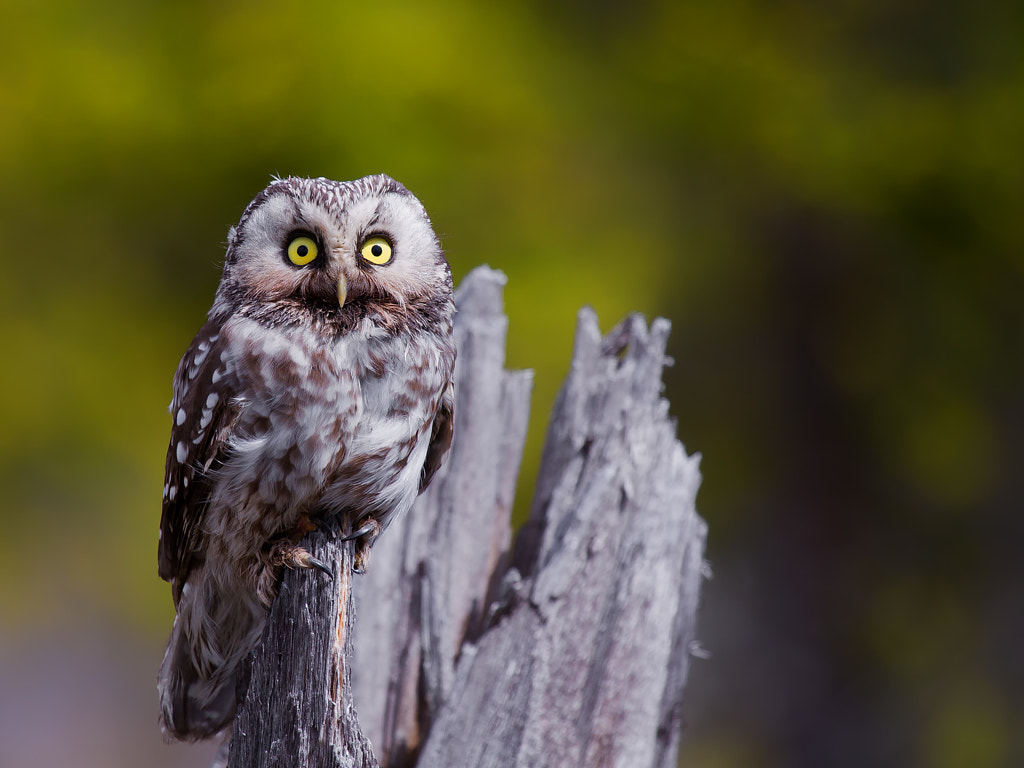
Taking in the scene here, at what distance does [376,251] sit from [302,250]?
6.9 inches

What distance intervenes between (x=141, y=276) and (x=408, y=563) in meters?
3.94

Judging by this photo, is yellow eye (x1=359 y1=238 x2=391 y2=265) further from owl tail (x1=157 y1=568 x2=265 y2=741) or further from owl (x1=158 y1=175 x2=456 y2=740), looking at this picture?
owl tail (x1=157 y1=568 x2=265 y2=741)

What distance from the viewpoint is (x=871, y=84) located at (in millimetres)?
6219

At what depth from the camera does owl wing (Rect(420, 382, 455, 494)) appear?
2643 mm

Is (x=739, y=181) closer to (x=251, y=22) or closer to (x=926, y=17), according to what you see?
(x=926, y=17)

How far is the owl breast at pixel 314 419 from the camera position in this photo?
2.25 metres

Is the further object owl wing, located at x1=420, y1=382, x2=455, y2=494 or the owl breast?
owl wing, located at x1=420, y1=382, x2=455, y2=494

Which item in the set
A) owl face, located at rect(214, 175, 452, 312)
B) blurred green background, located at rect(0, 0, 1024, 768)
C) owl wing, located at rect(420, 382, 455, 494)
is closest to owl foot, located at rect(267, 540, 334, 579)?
owl wing, located at rect(420, 382, 455, 494)

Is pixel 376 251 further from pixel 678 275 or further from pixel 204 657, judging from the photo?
pixel 678 275

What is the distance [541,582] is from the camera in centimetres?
285

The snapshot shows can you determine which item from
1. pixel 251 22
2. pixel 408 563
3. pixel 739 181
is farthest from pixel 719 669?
pixel 251 22

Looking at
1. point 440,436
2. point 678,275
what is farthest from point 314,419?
point 678,275

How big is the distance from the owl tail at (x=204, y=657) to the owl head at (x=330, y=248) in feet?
2.71

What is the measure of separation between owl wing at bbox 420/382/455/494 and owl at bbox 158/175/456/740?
13cm
